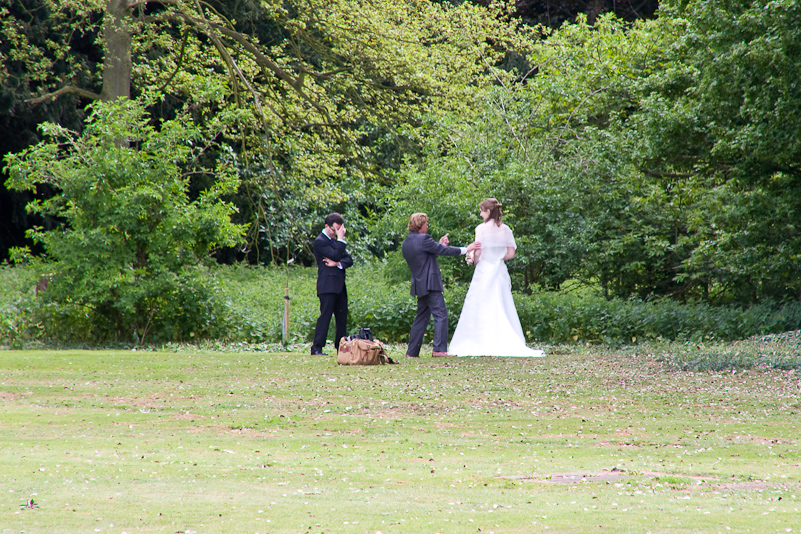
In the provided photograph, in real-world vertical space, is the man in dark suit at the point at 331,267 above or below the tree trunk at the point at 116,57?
below

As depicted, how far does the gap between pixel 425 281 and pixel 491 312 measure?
1430 mm

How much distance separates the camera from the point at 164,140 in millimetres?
16656

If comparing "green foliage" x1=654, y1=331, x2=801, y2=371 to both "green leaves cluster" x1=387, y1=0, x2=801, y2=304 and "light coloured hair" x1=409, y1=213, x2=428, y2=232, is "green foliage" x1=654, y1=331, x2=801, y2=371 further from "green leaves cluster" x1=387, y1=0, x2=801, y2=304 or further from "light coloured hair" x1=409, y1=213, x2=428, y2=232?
"light coloured hair" x1=409, y1=213, x2=428, y2=232

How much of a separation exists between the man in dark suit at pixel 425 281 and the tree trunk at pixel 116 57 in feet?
31.0

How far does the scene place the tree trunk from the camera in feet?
66.0

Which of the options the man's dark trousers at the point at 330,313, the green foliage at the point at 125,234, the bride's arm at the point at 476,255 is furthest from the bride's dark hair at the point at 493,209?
the green foliage at the point at 125,234

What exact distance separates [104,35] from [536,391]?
14870 mm

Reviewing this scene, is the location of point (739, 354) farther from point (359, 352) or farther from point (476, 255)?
point (359, 352)

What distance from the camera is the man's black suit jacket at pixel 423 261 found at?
13.6 metres

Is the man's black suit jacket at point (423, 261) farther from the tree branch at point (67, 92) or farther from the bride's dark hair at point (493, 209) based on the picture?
the tree branch at point (67, 92)

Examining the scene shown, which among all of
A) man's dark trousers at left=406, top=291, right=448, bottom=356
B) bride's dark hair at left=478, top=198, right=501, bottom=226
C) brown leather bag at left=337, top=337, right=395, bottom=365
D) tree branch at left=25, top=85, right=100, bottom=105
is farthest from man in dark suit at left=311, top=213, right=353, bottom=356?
tree branch at left=25, top=85, right=100, bottom=105

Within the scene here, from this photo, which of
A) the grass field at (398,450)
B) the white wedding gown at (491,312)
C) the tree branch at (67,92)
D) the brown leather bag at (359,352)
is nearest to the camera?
the grass field at (398,450)

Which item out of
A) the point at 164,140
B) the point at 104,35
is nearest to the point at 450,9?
the point at 104,35

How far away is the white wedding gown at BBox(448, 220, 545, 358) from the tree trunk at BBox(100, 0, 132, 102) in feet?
32.6
